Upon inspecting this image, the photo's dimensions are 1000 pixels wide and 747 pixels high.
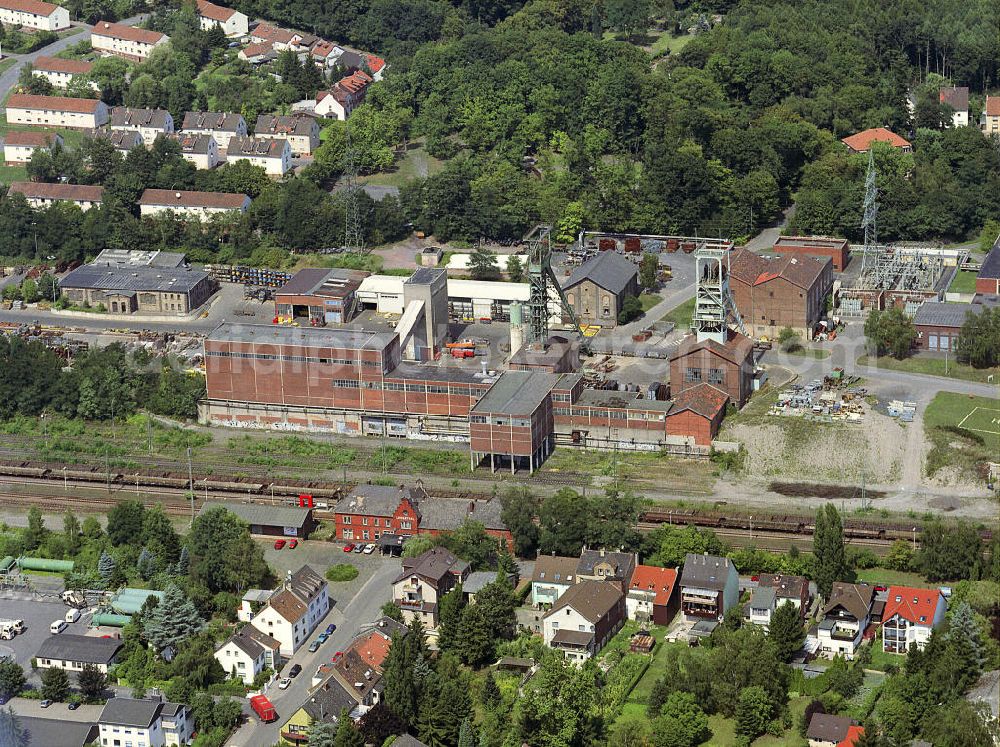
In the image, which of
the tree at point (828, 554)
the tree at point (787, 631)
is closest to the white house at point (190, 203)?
the tree at point (828, 554)

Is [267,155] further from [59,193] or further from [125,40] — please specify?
[125,40]

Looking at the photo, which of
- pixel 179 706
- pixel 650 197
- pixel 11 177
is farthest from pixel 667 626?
pixel 11 177

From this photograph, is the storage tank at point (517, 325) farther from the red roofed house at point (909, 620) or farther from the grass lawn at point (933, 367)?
the red roofed house at point (909, 620)

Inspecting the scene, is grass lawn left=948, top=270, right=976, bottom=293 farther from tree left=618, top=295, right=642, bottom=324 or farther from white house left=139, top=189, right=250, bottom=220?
white house left=139, top=189, right=250, bottom=220

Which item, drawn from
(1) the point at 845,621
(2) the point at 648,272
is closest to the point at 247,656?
(1) the point at 845,621

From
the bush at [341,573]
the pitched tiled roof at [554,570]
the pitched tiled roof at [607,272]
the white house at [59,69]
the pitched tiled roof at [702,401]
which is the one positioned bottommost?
the bush at [341,573]

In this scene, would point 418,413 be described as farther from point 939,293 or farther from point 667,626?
point 939,293
